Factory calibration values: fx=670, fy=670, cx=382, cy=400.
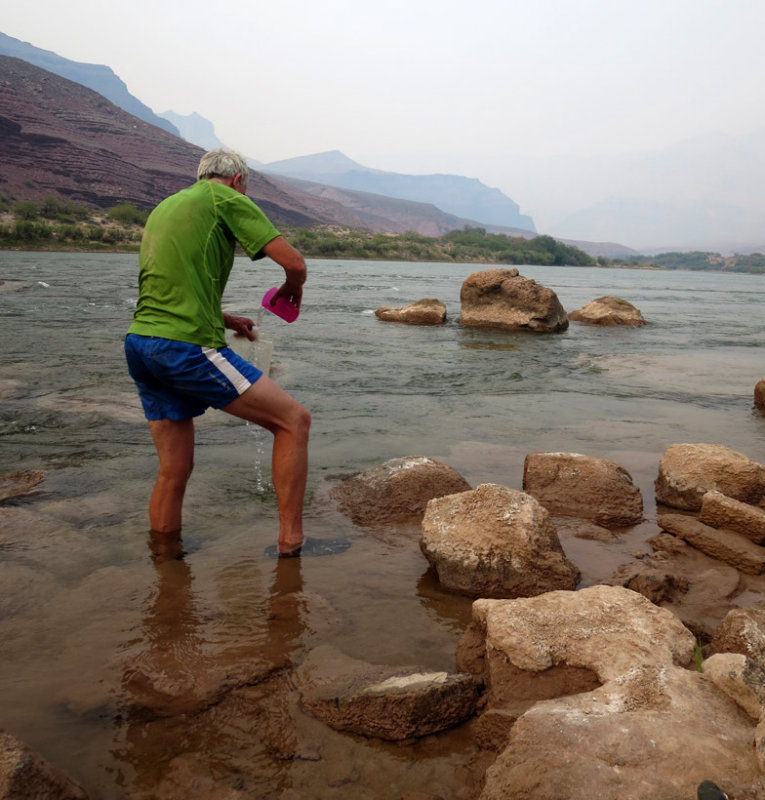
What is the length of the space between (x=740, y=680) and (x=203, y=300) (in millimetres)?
3079

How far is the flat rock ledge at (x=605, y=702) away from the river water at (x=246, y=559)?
29 centimetres

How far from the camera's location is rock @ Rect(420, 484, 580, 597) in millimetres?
3904

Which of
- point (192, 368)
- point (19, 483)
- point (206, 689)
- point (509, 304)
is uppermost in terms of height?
point (192, 368)

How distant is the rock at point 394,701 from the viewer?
259 cm

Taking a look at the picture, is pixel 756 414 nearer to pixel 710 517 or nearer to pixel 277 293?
pixel 710 517

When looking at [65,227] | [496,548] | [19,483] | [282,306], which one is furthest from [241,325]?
[65,227]

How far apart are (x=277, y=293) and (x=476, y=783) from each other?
2.93 metres

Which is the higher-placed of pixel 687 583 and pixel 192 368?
pixel 192 368

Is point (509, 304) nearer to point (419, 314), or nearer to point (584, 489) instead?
point (419, 314)

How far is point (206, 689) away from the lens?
280 cm

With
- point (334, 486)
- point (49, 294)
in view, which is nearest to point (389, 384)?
point (334, 486)

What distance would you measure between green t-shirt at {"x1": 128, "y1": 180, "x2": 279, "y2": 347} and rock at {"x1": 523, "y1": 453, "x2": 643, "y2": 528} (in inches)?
119

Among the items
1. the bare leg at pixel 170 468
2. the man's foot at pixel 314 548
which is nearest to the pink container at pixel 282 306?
the bare leg at pixel 170 468

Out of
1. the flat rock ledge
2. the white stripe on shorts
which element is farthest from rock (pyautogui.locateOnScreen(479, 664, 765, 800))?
the white stripe on shorts
